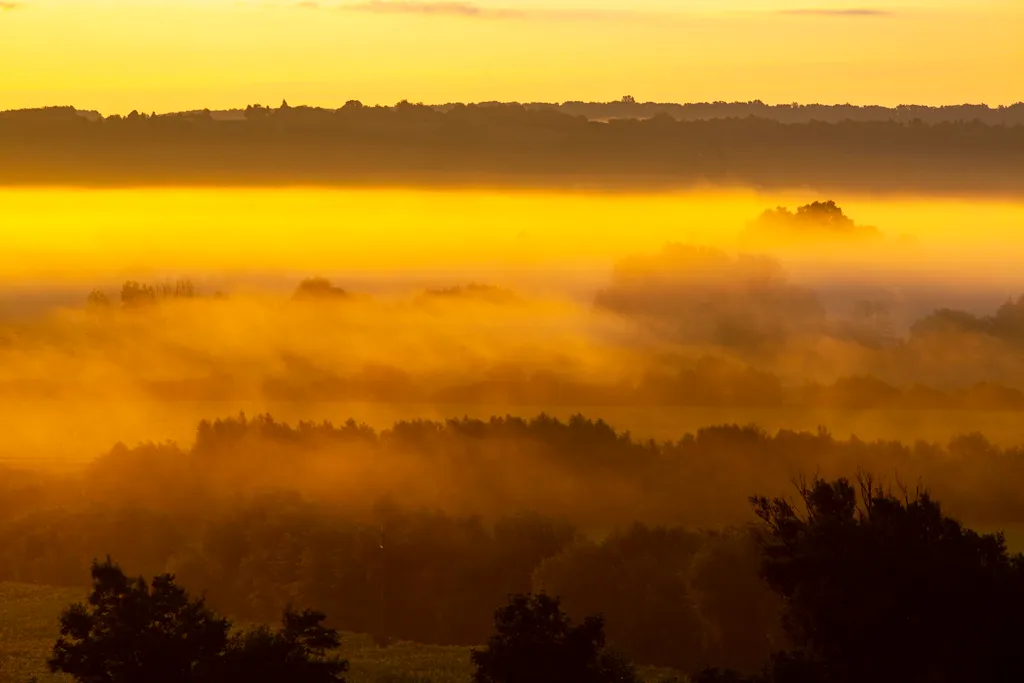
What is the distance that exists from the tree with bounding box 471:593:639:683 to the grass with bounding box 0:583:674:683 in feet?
70.2

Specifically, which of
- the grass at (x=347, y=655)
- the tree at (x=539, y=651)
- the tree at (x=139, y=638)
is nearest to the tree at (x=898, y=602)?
the tree at (x=539, y=651)

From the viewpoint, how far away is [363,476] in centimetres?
11556

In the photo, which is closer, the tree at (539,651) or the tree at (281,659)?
the tree at (539,651)

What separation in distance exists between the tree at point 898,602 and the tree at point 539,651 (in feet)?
15.5

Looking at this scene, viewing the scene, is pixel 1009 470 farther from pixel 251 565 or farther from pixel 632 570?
pixel 251 565

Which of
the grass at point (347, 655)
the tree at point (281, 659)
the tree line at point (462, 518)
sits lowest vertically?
the tree at point (281, 659)

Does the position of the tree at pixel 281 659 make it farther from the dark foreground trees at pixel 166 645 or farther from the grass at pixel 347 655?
the grass at pixel 347 655

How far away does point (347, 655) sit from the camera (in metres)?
72.8

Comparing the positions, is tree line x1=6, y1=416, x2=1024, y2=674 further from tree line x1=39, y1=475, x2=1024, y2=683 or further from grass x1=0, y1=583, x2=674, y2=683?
tree line x1=39, y1=475, x2=1024, y2=683

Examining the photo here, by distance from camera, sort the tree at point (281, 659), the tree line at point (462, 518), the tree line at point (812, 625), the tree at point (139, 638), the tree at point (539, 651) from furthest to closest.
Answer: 1. the tree line at point (462, 518)
2. the tree at point (281, 659)
3. the tree at point (139, 638)
4. the tree at point (539, 651)
5. the tree line at point (812, 625)

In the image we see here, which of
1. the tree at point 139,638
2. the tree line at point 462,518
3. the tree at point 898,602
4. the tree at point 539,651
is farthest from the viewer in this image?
the tree line at point 462,518

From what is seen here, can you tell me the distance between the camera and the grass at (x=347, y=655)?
2579 inches

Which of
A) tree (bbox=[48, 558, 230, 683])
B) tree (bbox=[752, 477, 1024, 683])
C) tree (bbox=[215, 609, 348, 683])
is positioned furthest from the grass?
tree (bbox=[752, 477, 1024, 683])

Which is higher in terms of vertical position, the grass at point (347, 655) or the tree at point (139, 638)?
the grass at point (347, 655)
